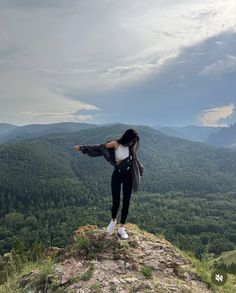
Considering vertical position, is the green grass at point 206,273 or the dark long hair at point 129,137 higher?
the dark long hair at point 129,137

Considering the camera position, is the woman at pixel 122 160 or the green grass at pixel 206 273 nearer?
the green grass at pixel 206 273

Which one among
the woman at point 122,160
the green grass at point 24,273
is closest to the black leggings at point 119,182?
the woman at point 122,160

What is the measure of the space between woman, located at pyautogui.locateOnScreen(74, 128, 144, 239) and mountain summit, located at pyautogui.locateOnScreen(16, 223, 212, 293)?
70 centimetres

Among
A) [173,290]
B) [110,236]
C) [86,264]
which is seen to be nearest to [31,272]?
[86,264]

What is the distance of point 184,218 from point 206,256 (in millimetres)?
164356

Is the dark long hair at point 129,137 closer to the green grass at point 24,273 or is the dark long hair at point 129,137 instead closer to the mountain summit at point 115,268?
the mountain summit at point 115,268

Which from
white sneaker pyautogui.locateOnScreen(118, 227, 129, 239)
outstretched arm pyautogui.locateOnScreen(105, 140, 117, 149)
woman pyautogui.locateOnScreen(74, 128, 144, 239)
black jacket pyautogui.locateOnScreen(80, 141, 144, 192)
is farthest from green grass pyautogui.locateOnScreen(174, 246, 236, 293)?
outstretched arm pyautogui.locateOnScreen(105, 140, 117, 149)

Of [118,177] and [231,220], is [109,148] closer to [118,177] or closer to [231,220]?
[118,177]

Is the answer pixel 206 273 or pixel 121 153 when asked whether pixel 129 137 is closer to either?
pixel 121 153
